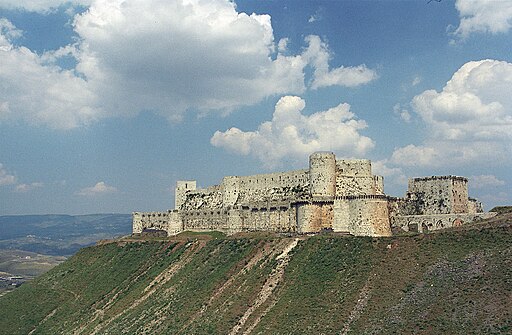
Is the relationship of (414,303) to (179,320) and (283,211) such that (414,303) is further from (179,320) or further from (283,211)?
(283,211)

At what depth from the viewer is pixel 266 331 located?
55.0m

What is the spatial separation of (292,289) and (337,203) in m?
15.5

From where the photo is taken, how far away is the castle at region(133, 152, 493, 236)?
6950 cm

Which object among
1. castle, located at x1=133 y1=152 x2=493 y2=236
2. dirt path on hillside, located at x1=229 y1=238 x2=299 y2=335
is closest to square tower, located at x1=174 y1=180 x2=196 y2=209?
castle, located at x1=133 y1=152 x2=493 y2=236

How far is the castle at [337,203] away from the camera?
69.5 meters

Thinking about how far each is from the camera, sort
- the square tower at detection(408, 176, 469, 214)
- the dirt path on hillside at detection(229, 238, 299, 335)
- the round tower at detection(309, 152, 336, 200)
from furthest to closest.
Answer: the round tower at detection(309, 152, 336, 200)
the square tower at detection(408, 176, 469, 214)
the dirt path on hillside at detection(229, 238, 299, 335)

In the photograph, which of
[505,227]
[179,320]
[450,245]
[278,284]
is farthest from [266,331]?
[505,227]

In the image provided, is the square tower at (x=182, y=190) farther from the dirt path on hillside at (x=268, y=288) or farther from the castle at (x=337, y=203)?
the dirt path on hillside at (x=268, y=288)

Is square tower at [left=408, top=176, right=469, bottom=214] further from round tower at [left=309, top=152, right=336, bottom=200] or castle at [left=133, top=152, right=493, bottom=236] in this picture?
round tower at [left=309, top=152, right=336, bottom=200]

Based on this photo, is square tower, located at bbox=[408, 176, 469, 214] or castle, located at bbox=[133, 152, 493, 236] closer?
castle, located at bbox=[133, 152, 493, 236]

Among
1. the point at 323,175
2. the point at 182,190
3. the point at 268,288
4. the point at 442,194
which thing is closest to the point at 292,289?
the point at 268,288

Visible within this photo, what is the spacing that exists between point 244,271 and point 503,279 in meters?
30.5

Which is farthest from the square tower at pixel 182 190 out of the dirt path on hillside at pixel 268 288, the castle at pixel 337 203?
the dirt path on hillside at pixel 268 288

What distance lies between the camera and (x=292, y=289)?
6091 centimetres
